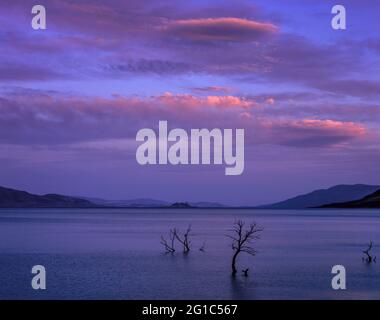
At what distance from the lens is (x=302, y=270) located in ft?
215

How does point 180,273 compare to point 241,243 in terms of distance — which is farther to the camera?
point 180,273

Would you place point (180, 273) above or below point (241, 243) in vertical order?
below

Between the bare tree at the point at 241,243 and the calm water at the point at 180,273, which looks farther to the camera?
the calm water at the point at 180,273

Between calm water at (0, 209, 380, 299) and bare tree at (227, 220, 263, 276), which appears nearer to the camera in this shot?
bare tree at (227, 220, 263, 276)

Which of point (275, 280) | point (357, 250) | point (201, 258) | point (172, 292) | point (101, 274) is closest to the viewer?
point (172, 292)

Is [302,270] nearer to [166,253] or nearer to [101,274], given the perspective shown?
[101,274]

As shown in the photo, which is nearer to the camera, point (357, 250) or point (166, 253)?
point (166, 253)

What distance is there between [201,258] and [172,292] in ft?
95.0
